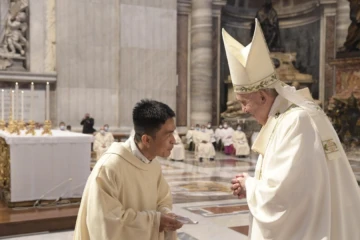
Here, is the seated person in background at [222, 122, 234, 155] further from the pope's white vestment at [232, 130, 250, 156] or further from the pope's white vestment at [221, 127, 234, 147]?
the pope's white vestment at [232, 130, 250, 156]

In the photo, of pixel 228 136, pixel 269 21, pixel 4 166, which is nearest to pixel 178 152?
pixel 228 136

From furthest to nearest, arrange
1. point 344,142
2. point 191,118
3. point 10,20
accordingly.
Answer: point 191,118, point 10,20, point 344,142

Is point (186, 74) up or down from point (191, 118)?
up

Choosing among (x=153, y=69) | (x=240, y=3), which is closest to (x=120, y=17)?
(x=153, y=69)

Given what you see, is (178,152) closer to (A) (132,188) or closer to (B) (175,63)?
(B) (175,63)

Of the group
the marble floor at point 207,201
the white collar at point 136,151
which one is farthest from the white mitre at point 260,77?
the marble floor at point 207,201

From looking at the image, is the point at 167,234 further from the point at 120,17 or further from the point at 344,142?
the point at 120,17

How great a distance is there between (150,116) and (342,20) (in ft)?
54.4

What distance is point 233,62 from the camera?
8.79 ft

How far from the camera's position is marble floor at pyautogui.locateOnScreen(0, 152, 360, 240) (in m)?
5.24

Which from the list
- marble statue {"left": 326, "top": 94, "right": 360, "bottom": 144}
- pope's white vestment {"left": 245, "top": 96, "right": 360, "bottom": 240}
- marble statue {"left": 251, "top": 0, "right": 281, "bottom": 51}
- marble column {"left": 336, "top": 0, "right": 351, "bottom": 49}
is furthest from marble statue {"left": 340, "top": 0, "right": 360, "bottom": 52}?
pope's white vestment {"left": 245, "top": 96, "right": 360, "bottom": 240}

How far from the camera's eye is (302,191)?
224 cm

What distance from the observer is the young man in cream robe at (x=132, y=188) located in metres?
2.25

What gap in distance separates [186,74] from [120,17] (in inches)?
141
